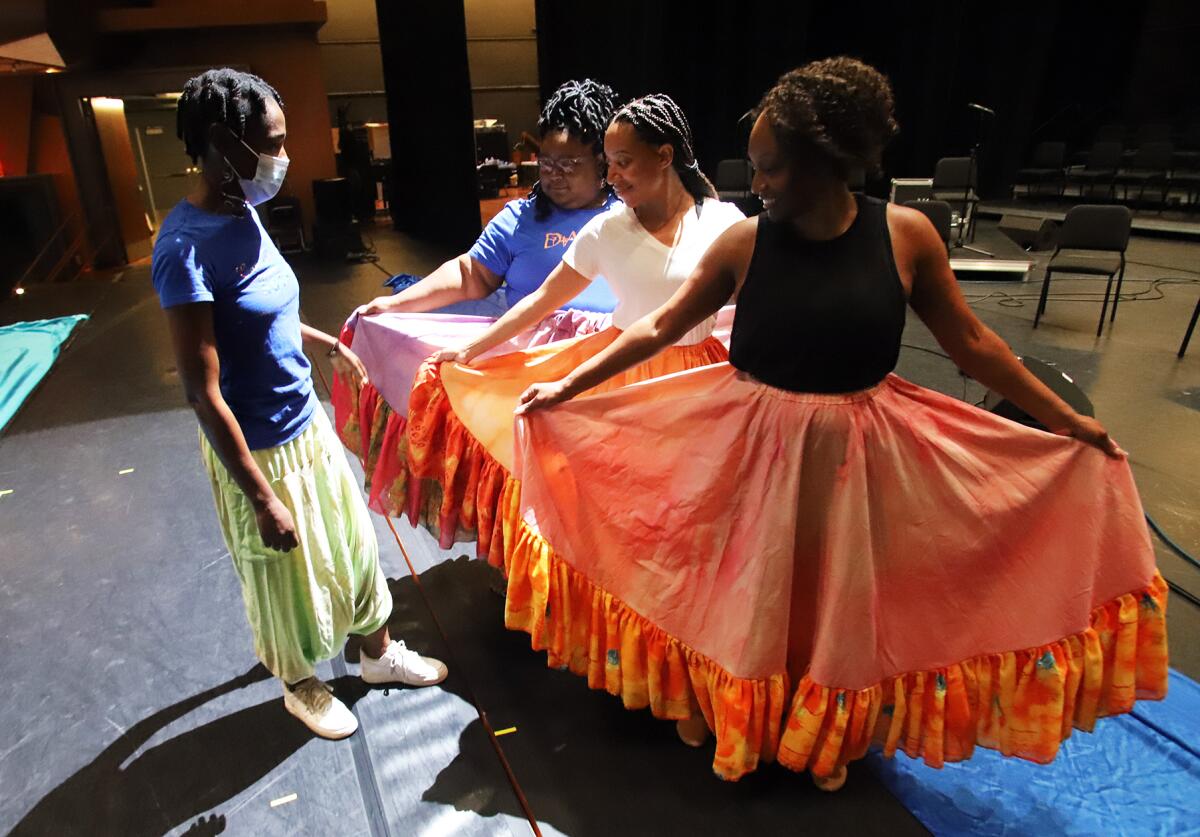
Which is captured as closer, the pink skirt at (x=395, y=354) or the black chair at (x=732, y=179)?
the pink skirt at (x=395, y=354)

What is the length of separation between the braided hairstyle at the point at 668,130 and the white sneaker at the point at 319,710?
1.59m

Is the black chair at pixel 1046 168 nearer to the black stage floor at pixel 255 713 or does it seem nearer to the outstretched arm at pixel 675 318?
the black stage floor at pixel 255 713

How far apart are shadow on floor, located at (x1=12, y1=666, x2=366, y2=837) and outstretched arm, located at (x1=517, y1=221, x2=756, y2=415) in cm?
111

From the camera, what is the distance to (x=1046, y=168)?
10367mm

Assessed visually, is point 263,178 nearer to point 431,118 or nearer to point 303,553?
point 303,553

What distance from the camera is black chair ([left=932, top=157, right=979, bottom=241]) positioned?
7725mm

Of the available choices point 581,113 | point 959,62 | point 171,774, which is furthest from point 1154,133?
point 171,774

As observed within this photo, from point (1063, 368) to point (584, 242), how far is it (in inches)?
157

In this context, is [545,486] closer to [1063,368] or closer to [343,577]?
[343,577]

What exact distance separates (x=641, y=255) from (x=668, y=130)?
0.99 feet

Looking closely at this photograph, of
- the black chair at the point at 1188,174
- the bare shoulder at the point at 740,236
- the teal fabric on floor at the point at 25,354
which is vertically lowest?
the teal fabric on floor at the point at 25,354

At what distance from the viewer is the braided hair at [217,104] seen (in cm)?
140

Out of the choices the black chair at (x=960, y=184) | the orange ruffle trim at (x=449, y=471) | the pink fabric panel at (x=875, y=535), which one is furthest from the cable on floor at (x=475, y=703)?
the black chair at (x=960, y=184)

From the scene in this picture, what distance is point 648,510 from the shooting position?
1605 mm
